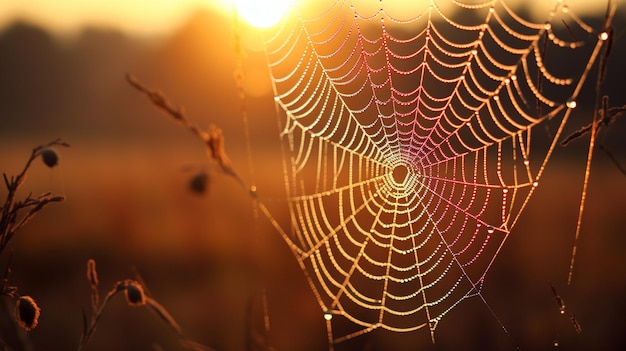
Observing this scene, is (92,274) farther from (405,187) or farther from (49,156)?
(405,187)

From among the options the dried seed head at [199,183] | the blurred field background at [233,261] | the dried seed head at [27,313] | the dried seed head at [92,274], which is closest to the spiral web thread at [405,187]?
the blurred field background at [233,261]

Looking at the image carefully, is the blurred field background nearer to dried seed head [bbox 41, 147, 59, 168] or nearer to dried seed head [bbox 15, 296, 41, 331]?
dried seed head [bbox 41, 147, 59, 168]

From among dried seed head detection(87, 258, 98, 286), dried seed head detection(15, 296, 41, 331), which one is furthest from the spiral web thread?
dried seed head detection(15, 296, 41, 331)

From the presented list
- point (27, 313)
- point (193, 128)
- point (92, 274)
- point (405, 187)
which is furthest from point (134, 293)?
point (405, 187)

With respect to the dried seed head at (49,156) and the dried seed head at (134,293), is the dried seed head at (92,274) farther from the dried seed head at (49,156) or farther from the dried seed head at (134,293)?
the dried seed head at (49,156)

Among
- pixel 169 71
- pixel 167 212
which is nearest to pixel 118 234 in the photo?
pixel 167 212

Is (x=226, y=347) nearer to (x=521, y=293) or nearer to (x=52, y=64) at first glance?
(x=521, y=293)
